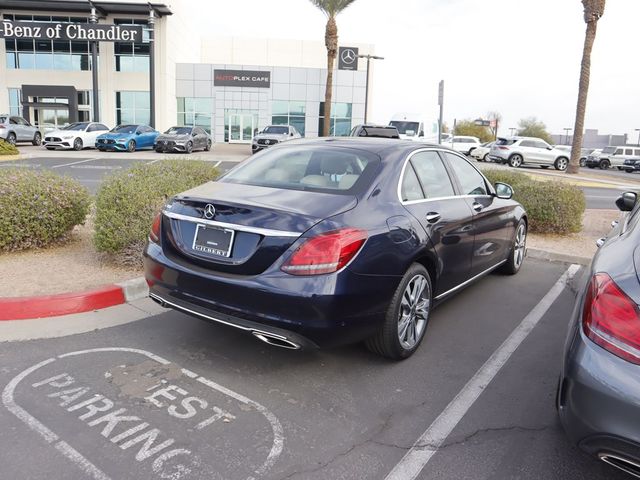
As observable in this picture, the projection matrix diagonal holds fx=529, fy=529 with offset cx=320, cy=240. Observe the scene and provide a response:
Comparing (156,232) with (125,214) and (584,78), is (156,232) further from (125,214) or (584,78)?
(584,78)

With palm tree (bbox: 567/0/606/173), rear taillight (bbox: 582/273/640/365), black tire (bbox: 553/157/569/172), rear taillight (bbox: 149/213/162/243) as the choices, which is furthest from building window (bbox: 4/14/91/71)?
rear taillight (bbox: 582/273/640/365)

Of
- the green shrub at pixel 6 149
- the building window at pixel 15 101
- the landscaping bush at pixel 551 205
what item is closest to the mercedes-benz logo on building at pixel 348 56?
the building window at pixel 15 101

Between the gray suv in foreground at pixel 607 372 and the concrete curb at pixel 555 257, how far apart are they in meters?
5.15

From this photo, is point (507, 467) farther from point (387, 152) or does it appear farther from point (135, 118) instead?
point (135, 118)

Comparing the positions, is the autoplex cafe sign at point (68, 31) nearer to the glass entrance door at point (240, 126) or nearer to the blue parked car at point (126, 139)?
the glass entrance door at point (240, 126)

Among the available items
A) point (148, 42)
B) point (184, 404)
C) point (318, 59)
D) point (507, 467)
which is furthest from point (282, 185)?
point (318, 59)

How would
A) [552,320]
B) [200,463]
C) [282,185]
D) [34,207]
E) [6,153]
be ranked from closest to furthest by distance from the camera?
[200,463] < [282,185] < [552,320] < [34,207] < [6,153]

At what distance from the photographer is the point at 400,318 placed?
3.82 m

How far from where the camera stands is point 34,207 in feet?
19.6

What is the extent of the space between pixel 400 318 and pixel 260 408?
1207 millimetres

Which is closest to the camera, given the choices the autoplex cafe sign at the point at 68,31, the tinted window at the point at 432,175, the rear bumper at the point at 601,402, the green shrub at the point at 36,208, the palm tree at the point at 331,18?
the rear bumper at the point at 601,402

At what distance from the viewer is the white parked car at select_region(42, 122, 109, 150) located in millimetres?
26781

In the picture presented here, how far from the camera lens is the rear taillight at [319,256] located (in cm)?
321

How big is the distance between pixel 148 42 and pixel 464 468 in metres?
41.6
